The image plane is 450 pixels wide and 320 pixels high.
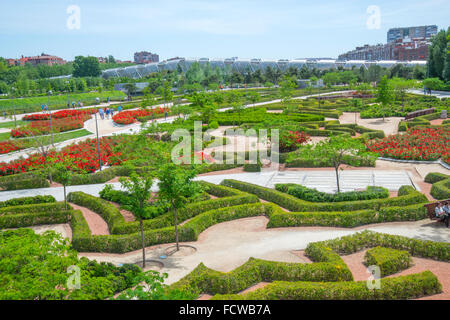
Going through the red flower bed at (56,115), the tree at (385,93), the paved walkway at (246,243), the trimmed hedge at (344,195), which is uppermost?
the tree at (385,93)

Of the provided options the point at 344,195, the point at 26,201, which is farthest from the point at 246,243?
the point at 26,201

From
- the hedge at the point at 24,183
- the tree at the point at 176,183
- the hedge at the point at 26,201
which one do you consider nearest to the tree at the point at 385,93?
the tree at the point at 176,183

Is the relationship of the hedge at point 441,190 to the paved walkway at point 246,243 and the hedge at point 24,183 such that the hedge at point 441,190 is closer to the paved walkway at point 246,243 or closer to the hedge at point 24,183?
the paved walkway at point 246,243

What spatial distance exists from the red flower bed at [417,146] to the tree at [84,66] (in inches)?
3973

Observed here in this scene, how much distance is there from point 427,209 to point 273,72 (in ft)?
286

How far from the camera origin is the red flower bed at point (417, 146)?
25734 millimetres

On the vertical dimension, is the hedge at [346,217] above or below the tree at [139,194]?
below

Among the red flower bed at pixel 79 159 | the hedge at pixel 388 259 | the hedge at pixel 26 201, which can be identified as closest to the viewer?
the hedge at pixel 388 259

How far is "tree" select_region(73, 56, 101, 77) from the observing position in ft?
370

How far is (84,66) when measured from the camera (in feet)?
371

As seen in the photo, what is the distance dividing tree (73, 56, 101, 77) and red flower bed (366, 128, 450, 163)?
101 m

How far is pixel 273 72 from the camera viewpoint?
99688 mm

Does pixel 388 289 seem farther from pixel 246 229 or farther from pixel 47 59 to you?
pixel 47 59
